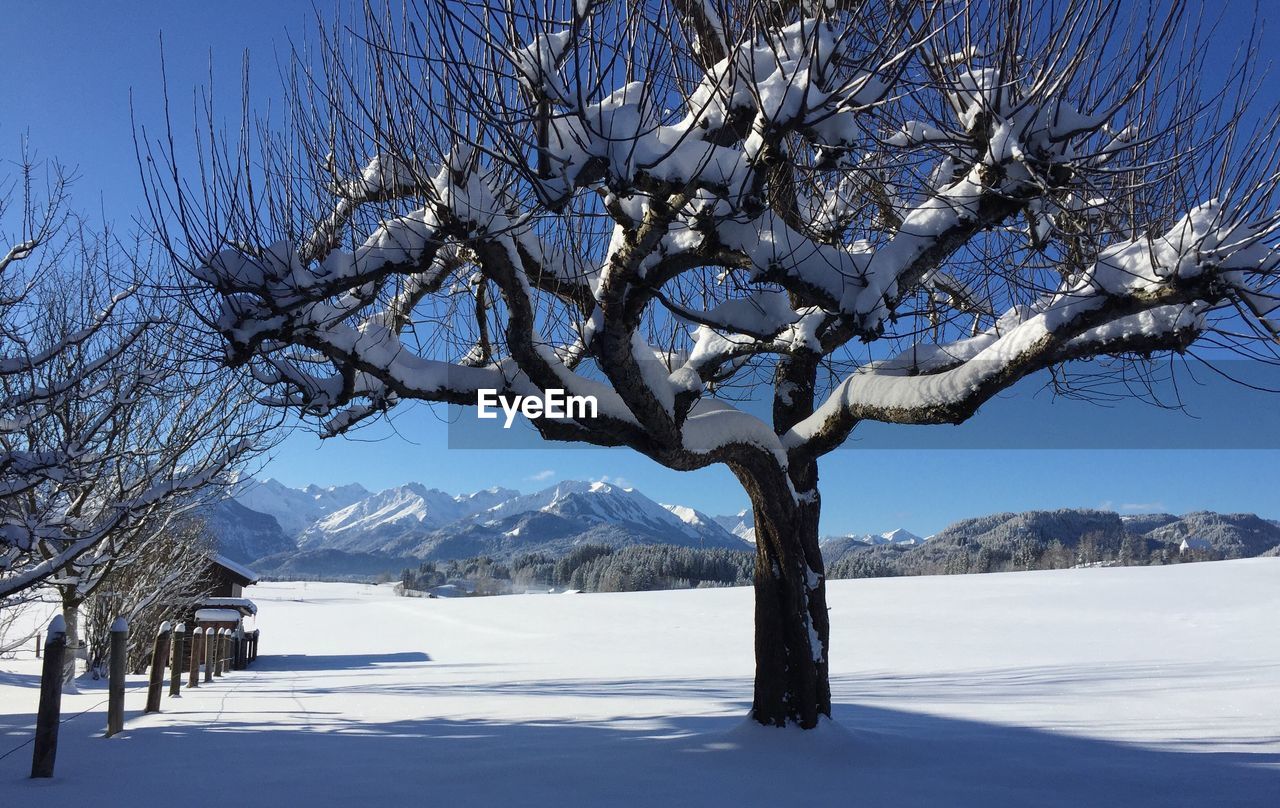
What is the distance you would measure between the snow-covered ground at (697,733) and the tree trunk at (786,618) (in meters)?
0.25

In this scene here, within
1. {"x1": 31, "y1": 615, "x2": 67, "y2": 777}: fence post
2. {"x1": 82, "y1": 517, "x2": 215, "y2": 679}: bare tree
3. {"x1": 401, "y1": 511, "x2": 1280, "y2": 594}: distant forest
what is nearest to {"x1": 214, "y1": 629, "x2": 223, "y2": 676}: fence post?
{"x1": 82, "y1": 517, "x2": 215, "y2": 679}: bare tree

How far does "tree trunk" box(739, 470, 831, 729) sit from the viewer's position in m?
6.18

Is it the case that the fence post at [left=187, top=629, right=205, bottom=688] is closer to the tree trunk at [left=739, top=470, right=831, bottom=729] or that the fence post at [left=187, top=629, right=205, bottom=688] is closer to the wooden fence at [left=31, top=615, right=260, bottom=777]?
the wooden fence at [left=31, top=615, right=260, bottom=777]

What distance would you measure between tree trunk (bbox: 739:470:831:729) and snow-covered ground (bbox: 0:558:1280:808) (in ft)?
0.83

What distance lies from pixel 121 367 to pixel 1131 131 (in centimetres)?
985

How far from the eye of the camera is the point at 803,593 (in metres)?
6.29

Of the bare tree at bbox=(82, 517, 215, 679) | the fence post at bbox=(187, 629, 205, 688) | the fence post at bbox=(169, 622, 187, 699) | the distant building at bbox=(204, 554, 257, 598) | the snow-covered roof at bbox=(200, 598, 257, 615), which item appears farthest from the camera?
the distant building at bbox=(204, 554, 257, 598)

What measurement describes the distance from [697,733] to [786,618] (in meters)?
1.26

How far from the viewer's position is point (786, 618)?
6281 millimetres

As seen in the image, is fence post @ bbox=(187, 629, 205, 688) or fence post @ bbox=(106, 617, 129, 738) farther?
fence post @ bbox=(187, 629, 205, 688)

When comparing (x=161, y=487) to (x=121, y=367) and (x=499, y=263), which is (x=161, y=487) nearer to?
(x=121, y=367)

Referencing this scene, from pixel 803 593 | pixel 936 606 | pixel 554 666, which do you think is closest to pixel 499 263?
pixel 803 593

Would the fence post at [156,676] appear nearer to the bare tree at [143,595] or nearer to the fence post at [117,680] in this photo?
the fence post at [117,680]

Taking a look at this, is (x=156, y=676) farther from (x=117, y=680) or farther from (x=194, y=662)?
(x=194, y=662)
